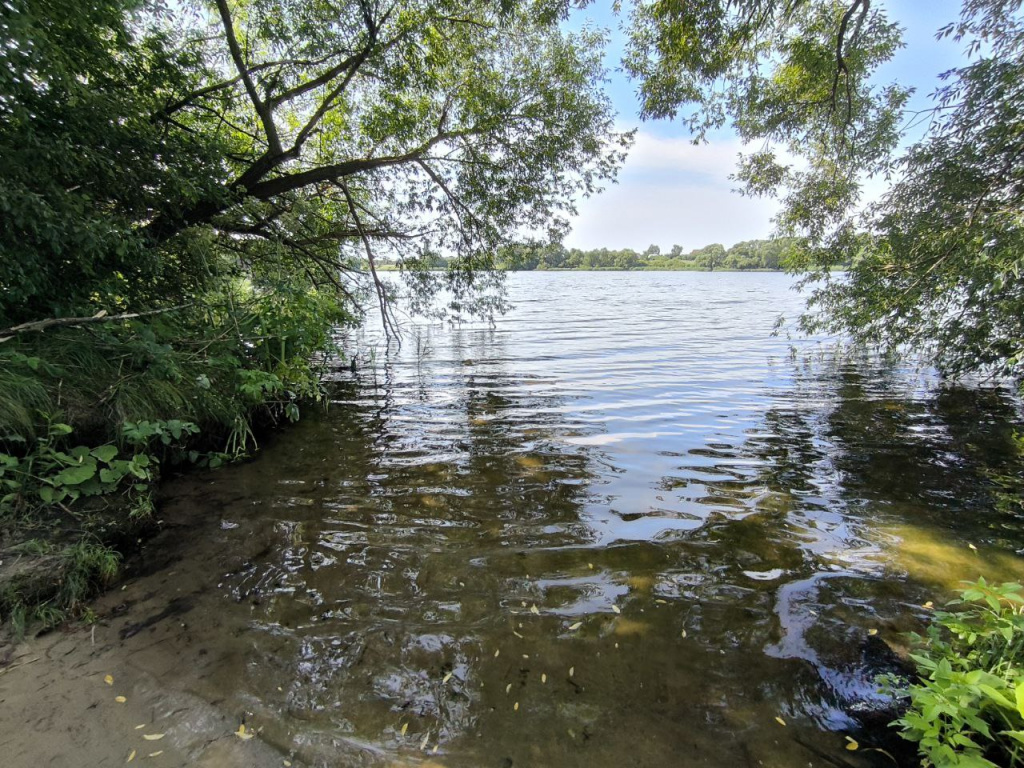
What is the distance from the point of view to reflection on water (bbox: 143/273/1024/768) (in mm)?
2381

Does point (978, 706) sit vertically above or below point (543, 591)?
above

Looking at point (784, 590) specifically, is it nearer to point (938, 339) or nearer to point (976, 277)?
point (976, 277)

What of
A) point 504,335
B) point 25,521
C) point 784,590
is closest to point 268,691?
point 25,521

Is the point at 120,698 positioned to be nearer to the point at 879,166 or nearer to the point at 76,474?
the point at 76,474

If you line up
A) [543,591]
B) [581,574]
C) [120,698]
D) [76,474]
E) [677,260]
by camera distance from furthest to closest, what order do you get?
[677,260] → [76,474] → [581,574] → [543,591] → [120,698]

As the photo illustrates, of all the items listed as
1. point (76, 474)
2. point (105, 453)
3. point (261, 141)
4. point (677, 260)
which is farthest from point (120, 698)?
point (677, 260)

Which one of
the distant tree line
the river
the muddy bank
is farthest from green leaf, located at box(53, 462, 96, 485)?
the distant tree line

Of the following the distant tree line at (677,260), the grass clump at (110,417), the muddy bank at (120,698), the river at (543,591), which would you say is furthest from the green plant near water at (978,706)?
the distant tree line at (677,260)

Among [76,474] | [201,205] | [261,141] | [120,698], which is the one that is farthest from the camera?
[261,141]

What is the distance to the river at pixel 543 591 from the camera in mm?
2320

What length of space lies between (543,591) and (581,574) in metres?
0.38

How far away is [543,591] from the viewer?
3.41 m

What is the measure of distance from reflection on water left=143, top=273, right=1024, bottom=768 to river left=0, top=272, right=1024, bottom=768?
19 millimetres

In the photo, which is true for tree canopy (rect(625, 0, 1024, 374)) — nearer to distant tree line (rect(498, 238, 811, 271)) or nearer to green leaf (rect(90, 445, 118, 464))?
green leaf (rect(90, 445, 118, 464))
